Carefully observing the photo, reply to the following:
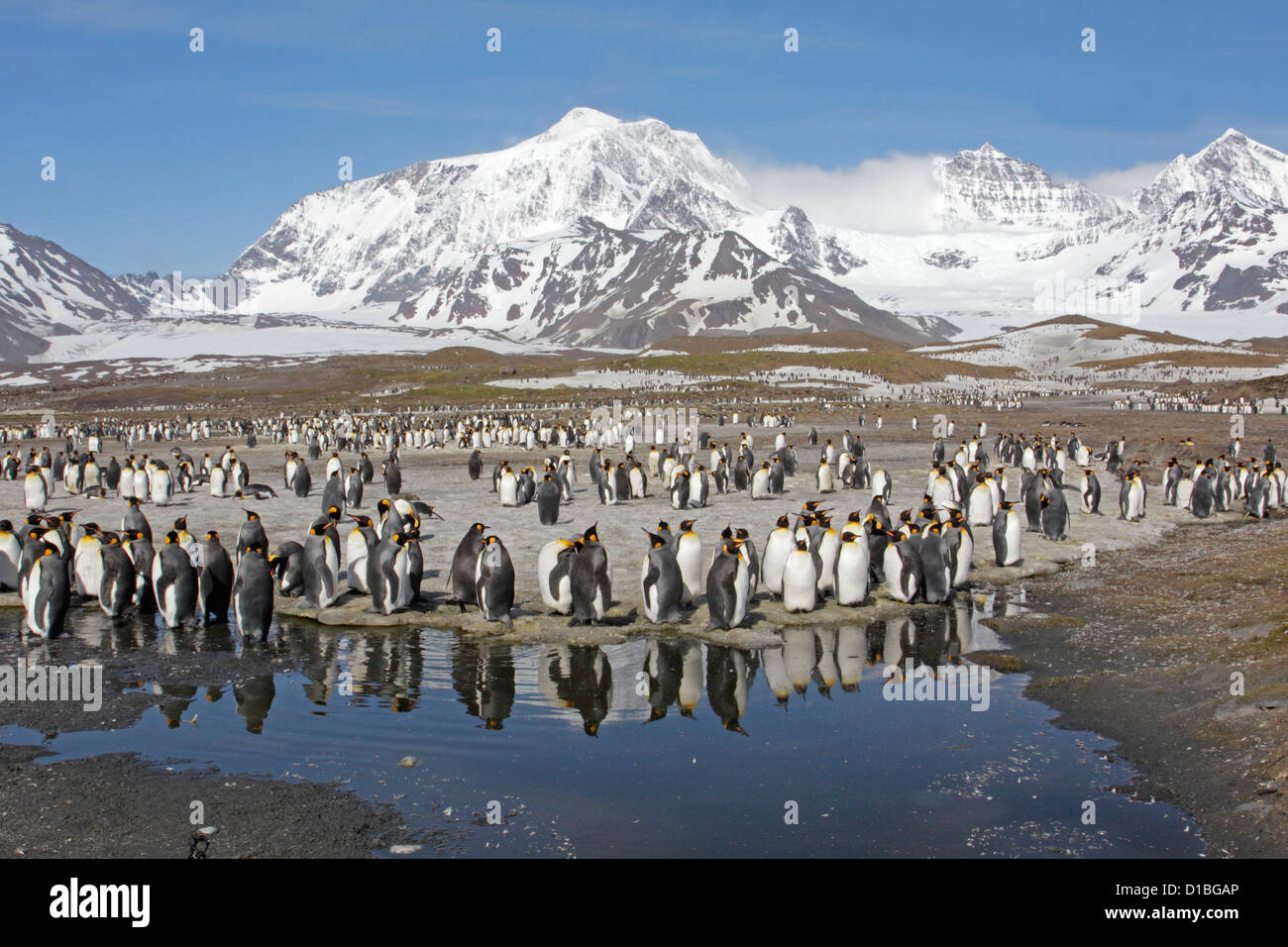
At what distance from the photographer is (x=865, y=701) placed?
27.5 ft

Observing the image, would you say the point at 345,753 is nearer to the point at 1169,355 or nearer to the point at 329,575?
the point at 329,575

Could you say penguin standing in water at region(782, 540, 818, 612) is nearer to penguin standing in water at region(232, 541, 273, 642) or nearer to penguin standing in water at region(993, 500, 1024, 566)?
penguin standing in water at region(993, 500, 1024, 566)

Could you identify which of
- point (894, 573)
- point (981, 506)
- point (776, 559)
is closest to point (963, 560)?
point (894, 573)

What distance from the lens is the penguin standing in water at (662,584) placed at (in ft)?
33.8

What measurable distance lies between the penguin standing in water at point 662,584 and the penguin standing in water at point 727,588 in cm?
39

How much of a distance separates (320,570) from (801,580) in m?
5.14

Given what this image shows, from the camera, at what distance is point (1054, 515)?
1479 centimetres

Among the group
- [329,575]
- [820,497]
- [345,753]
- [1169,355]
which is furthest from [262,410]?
[1169,355]

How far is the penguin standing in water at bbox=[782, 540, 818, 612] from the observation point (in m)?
10.7

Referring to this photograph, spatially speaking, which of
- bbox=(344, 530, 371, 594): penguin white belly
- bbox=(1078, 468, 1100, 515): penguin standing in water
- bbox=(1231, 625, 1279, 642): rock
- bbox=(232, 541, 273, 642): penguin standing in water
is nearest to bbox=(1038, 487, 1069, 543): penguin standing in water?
bbox=(1078, 468, 1100, 515): penguin standing in water

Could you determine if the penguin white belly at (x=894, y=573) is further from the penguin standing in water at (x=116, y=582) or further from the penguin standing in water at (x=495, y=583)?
the penguin standing in water at (x=116, y=582)
